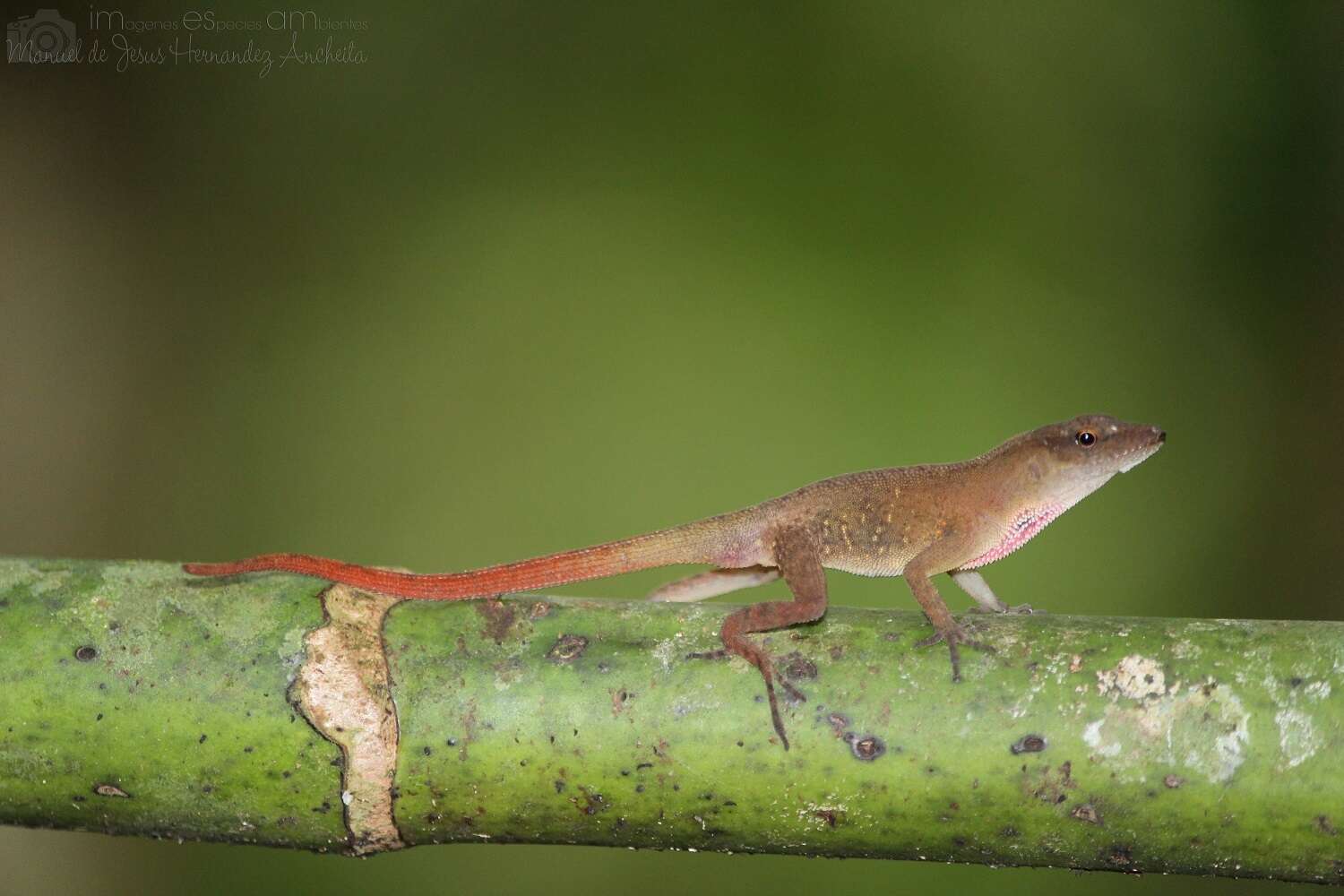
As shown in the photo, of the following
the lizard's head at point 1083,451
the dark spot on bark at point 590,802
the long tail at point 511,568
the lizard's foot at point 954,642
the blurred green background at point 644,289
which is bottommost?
the dark spot on bark at point 590,802

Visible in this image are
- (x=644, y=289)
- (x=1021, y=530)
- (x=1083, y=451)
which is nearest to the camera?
(x=1083, y=451)

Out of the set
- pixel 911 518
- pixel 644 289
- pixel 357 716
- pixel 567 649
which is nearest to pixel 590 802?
pixel 567 649

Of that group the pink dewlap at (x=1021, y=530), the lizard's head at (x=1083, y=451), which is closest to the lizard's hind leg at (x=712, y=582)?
the pink dewlap at (x=1021, y=530)

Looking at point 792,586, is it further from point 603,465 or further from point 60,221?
point 60,221

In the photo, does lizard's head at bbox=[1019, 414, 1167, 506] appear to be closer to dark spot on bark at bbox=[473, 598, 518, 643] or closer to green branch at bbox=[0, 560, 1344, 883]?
green branch at bbox=[0, 560, 1344, 883]

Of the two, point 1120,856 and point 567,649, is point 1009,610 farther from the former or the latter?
point 567,649

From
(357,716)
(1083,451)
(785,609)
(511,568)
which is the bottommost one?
(357,716)

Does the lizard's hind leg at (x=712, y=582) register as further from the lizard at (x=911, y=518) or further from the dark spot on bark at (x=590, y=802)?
the dark spot on bark at (x=590, y=802)
